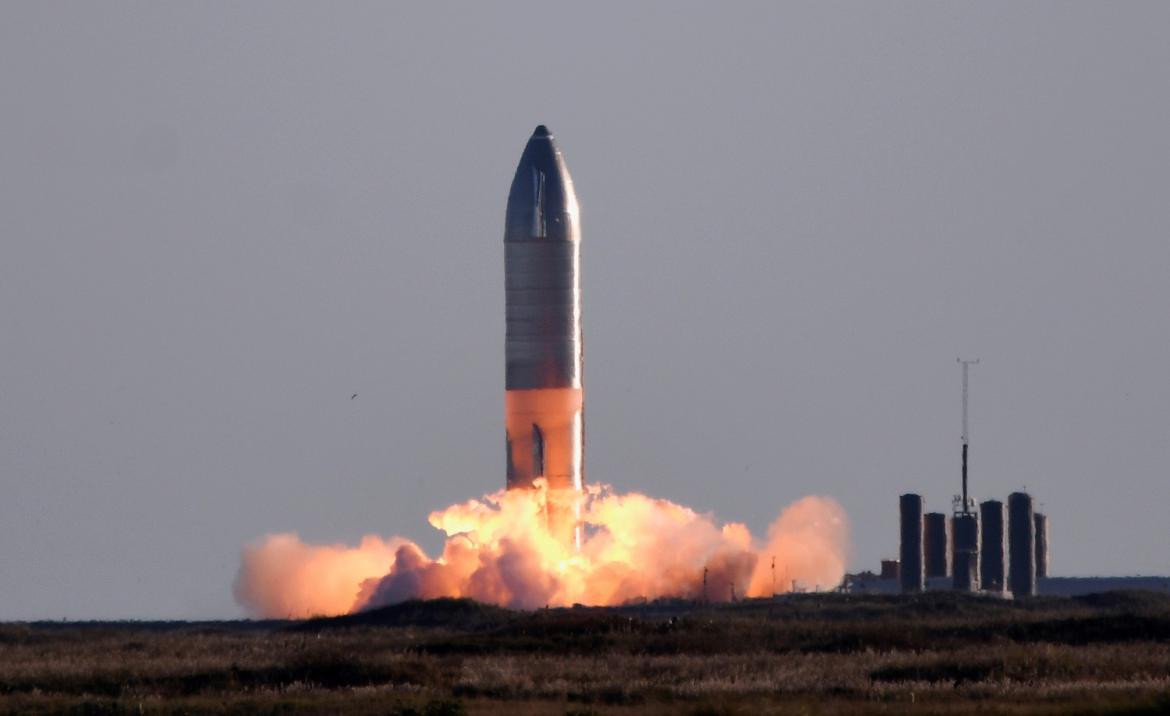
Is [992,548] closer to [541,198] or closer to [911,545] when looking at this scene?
[911,545]

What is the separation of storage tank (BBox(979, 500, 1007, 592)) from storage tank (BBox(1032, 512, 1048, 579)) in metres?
3.73

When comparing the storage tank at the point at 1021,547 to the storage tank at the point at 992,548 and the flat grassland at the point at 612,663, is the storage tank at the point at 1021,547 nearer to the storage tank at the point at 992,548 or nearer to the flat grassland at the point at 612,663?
the storage tank at the point at 992,548

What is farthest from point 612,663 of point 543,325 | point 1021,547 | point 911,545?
point 1021,547

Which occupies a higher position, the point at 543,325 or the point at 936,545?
the point at 543,325

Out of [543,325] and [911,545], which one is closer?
[543,325]

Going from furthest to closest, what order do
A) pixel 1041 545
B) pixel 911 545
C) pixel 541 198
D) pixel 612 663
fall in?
pixel 1041 545 < pixel 911 545 < pixel 541 198 < pixel 612 663

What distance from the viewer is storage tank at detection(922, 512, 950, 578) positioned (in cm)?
17925

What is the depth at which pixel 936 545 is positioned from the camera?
591 feet

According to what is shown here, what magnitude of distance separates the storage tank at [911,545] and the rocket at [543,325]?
30675 mm

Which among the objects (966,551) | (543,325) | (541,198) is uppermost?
(541,198)

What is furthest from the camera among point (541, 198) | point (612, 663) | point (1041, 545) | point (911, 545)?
point (1041, 545)

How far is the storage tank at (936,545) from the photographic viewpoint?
588 ft

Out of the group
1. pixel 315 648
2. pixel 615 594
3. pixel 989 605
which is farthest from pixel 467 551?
pixel 315 648

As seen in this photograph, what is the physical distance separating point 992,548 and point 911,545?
5.22 m
